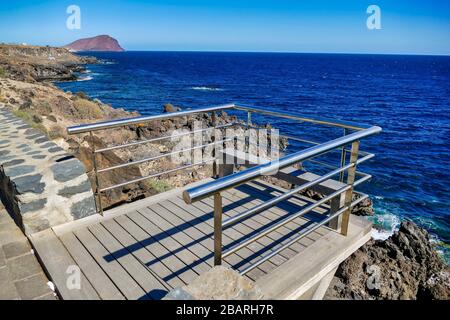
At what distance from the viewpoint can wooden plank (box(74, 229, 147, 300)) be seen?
2572 millimetres

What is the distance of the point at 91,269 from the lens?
2.86m

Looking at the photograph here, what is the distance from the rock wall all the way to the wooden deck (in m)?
0.15

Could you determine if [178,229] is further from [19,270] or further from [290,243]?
[19,270]

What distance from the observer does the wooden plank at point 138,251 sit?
2740mm

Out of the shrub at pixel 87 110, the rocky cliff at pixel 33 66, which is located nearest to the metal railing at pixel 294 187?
the shrub at pixel 87 110

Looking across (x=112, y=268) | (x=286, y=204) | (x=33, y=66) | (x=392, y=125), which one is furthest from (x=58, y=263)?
(x=33, y=66)

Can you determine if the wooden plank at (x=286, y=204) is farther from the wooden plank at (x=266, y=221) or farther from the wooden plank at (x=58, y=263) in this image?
the wooden plank at (x=58, y=263)

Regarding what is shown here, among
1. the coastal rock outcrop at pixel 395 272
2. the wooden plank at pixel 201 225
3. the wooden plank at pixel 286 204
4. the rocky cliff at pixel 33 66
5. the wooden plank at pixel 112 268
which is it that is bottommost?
the coastal rock outcrop at pixel 395 272

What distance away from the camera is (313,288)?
2801 mm

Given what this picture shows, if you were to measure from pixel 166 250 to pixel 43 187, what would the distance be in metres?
1.43

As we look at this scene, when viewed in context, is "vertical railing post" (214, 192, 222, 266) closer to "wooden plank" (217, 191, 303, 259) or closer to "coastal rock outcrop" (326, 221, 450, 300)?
"wooden plank" (217, 191, 303, 259)

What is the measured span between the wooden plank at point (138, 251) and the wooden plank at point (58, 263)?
48cm
